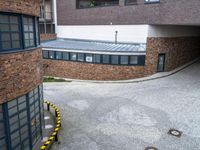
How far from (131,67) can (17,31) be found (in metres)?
14.4

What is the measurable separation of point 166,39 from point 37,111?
687 inches

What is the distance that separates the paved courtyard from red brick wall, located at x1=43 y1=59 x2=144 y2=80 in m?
1.50

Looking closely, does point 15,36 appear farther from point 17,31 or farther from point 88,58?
point 88,58

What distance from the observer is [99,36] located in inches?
1005

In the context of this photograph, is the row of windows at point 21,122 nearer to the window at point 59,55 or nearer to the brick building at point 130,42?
the brick building at point 130,42

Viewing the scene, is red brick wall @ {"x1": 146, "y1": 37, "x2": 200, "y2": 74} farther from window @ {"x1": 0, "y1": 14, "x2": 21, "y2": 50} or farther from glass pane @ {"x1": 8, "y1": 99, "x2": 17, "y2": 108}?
glass pane @ {"x1": 8, "y1": 99, "x2": 17, "y2": 108}

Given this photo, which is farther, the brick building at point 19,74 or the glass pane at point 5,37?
the brick building at point 19,74

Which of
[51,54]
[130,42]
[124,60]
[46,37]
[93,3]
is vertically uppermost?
[93,3]

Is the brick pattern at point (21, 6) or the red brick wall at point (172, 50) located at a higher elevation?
the brick pattern at point (21, 6)

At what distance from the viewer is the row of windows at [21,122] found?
23.5 ft

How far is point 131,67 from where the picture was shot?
2030 cm

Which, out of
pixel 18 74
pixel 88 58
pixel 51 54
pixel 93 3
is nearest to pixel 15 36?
pixel 18 74

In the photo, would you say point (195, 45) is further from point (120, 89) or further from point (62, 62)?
point (62, 62)

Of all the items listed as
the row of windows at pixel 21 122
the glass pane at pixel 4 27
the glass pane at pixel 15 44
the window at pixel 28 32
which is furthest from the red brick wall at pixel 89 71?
the glass pane at pixel 4 27
